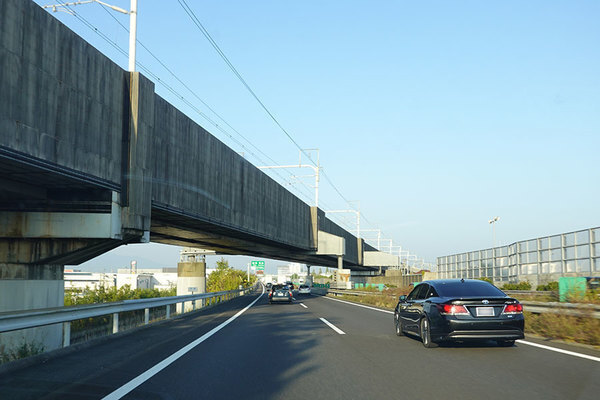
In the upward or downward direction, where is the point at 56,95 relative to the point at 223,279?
upward

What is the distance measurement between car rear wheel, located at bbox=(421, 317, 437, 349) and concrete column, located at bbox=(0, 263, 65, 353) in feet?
31.4

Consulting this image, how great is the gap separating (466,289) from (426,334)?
49.0 inches

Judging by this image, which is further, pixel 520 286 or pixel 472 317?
pixel 520 286

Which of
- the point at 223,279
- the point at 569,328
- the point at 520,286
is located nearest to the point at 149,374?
the point at 569,328

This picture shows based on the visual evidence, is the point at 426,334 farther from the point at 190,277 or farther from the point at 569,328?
the point at 190,277

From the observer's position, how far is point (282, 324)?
1812 centimetres

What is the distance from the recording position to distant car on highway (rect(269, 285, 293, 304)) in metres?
35.4

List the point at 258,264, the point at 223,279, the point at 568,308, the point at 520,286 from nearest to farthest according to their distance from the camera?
the point at 568,308
the point at 520,286
the point at 223,279
the point at 258,264

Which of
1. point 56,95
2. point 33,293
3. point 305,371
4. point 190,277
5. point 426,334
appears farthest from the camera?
point 190,277

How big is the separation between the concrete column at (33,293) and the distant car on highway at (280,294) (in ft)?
65.0

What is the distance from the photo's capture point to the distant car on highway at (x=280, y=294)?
35.4m

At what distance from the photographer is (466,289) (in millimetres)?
11367

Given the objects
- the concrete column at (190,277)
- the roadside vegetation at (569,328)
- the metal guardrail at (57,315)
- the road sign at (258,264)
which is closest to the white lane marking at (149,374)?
the metal guardrail at (57,315)

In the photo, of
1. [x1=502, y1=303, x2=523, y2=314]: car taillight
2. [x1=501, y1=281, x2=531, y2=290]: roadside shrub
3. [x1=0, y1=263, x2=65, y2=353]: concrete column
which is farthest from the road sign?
[x1=502, y1=303, x2=523, y2=314]: car taillight
